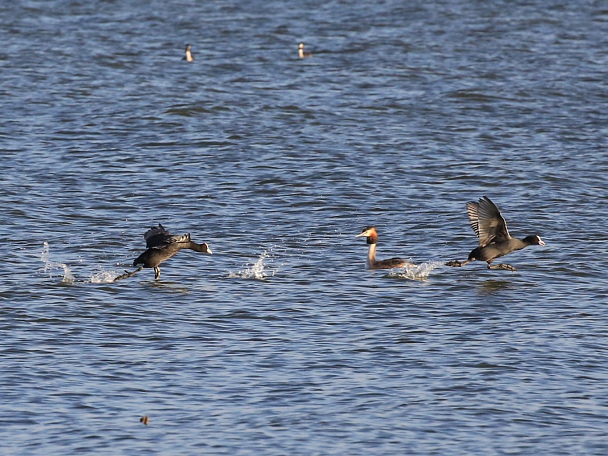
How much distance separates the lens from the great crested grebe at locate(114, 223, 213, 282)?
1762cm

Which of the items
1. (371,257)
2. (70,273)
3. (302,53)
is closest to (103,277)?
(70,273)

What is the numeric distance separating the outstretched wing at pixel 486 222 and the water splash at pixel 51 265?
597 centimetres

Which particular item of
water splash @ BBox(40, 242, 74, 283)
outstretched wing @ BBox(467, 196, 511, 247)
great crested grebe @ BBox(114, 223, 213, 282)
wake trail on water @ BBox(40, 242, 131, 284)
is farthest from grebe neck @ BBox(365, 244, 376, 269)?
water splash @ BBox(40, 242, 74, 283)

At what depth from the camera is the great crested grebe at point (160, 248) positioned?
1762 cm

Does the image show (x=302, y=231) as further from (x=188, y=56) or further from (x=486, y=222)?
(x=188, y=56)

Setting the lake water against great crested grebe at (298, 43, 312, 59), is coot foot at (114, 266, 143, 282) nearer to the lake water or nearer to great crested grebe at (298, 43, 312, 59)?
the lake water

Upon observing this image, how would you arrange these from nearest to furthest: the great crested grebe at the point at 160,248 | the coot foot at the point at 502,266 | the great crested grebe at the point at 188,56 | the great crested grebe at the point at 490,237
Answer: the great crested grebe at the point at 160,248
the great crested grebe at the point at 490,237
the coot foot at the point at 502,266
the great crested grebe at the point at 188,56

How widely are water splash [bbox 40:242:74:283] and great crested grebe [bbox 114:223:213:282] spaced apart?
2.20 ft

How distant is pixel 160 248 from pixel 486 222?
4896 mm

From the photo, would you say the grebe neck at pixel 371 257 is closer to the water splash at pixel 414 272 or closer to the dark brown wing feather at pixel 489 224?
the water splash at pixel 414 272

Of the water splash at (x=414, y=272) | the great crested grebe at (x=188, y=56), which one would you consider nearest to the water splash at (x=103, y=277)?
the water splash at (x=414, y=272)

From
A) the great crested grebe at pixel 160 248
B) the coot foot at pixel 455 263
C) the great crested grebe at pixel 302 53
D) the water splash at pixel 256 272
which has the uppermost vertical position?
the great crested grebe at pixel 302 53

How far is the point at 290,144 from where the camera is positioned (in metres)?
Result: 27.9

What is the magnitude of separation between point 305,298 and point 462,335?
265 cm
